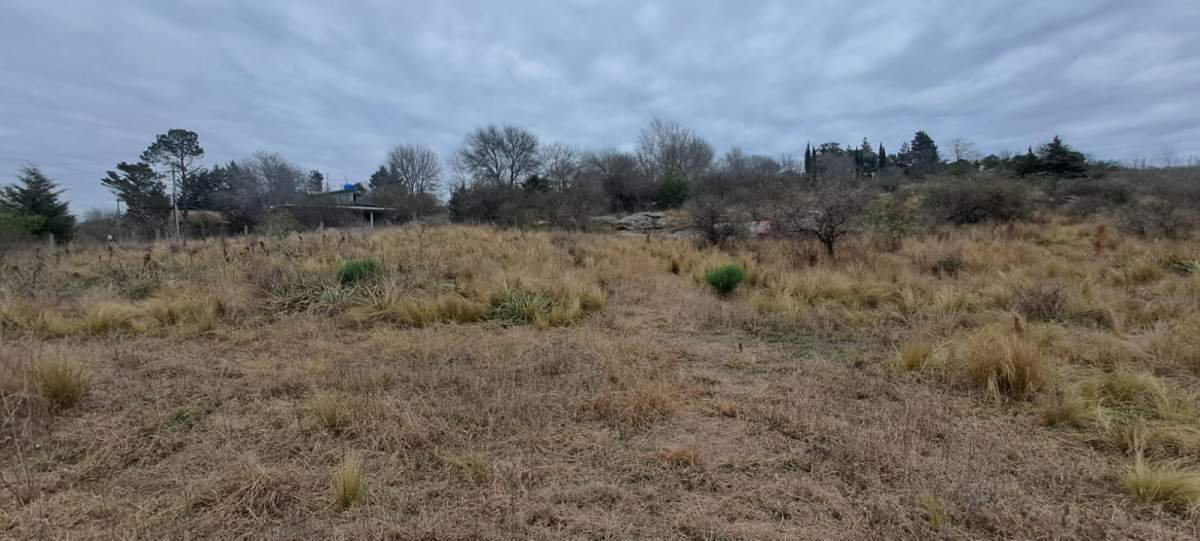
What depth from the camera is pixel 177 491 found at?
223 centimetres

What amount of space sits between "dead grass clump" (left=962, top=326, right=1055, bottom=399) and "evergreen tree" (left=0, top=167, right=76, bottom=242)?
3613 centimetres

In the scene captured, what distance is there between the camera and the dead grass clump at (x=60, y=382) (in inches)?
125

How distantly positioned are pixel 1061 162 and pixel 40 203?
55.4 m

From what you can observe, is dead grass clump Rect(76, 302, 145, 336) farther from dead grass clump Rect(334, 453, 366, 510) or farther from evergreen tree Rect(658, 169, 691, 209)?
evergreen tree Rect(658, 169, 691, 209)

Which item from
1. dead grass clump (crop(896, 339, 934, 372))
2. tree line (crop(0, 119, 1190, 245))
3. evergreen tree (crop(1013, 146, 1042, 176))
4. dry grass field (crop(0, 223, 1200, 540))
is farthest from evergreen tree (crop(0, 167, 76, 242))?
evergreen tree (crop(1013, 146, 1042, 176))

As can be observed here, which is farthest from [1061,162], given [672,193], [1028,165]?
[672,193]

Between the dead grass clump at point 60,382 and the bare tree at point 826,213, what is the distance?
1035 centimetres

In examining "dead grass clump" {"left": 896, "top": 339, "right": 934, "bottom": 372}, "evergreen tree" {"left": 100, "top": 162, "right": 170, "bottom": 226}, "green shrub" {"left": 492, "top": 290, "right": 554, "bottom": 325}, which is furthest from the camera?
"evergreen tree" {"left": 100, "top": 162, "right": 170, "bottom": 226}

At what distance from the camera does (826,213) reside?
9.70 meters

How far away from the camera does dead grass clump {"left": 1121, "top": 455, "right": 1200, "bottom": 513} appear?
2031 millimetres

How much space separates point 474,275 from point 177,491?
18.4 ft

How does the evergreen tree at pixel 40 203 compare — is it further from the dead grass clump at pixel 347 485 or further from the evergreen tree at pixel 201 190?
the dead grass clump at pixel 347 485

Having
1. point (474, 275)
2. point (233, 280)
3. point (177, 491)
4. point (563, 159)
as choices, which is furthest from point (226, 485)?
point (563, 159)

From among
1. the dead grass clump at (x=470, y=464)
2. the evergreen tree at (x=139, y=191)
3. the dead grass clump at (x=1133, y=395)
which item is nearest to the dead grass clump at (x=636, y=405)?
the dead grass clump at (x=470, y=464)
